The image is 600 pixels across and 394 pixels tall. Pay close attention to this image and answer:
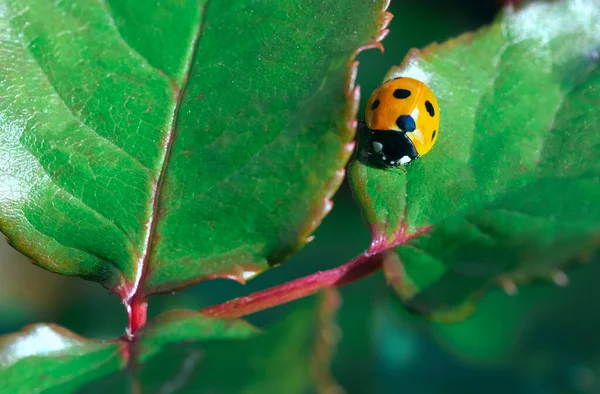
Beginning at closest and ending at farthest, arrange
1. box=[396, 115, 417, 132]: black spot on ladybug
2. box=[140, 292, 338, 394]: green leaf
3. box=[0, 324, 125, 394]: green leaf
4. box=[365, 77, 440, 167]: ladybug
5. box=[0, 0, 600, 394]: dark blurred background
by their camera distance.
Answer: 1. box=[0, 324, 125, 394]: green leaf
2. box=[140, 292, 338, 394]: green leaf
3. box=[365, 77, 440, 167]: ladybug
4. box=[396, 115, 417, 132]: black spot on ladybug
5. box=[0, 0, 600, 394]: dark blurred background

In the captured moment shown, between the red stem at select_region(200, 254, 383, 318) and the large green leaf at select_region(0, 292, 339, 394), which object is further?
the red stem at select_region(200, 254, 383, 318)

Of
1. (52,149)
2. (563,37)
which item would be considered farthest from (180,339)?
(563,37)

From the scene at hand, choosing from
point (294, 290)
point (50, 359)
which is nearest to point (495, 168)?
point (294, 290)

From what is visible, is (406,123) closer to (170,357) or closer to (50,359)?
(170,357)

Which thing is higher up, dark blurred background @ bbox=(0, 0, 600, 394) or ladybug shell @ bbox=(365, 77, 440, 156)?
ladybug shell @ bbox=(365, 77, 440, 156)

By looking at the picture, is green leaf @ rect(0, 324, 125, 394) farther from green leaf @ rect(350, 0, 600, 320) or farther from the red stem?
green leaf @ rect(350, 0, 600, 320)

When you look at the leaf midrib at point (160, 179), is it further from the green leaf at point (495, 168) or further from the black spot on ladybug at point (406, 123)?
the black spot on ladybug at point (406, 123)

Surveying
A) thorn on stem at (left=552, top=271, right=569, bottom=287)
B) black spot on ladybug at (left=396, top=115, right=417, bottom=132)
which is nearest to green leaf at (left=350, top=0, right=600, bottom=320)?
thorn on stem at (left=552, top=271, right=569, bottom=287)

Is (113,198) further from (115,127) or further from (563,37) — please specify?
(563,37)
